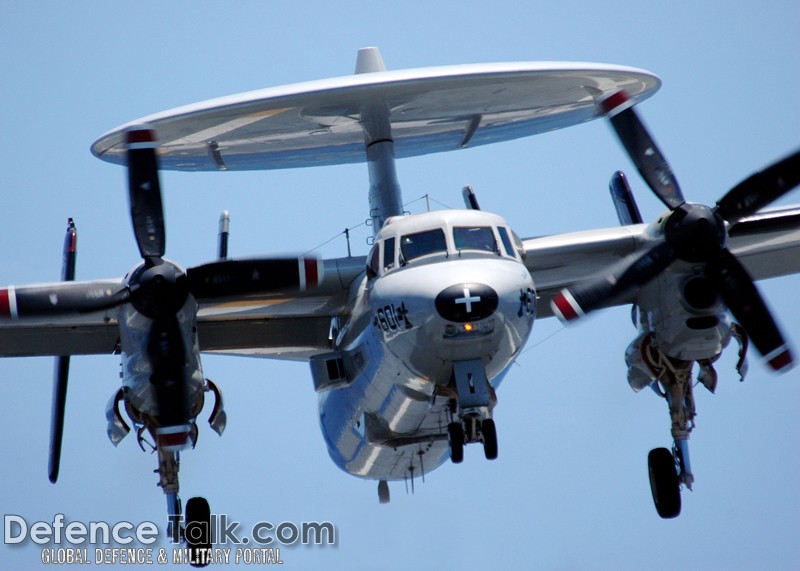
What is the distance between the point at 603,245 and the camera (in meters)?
25.3

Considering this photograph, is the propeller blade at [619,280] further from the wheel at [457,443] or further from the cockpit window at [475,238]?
the wheel at [457,443]

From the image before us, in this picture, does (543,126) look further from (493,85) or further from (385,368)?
(385,368)

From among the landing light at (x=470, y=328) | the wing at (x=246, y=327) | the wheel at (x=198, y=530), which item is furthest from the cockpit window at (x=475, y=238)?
the wheel at (x=198, y=530)

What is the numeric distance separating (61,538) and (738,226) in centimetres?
1317

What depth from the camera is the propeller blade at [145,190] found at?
2384 cm

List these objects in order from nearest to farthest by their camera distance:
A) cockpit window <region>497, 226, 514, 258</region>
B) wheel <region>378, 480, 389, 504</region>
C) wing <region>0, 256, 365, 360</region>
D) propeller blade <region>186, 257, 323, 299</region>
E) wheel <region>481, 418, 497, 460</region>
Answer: wheel <region>481, 418, 497, 460</region> < cockpit window <region>497, 226, 514, 258</region> < propeller blade <region>186, 257, 323, 299</region> < wing <region>0, 256, 365, 360</region> < wheel <region>378, 480, 389, 504</region>

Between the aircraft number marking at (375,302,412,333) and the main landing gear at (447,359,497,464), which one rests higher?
the aircraft number marking at (375,302,412,333)

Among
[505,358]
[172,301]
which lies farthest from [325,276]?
[505,358]

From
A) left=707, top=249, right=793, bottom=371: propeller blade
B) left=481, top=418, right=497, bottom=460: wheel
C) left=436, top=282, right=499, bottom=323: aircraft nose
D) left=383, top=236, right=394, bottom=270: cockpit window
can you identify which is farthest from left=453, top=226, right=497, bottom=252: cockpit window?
left=707, top=249, right=793, bottom=371: propeller blade

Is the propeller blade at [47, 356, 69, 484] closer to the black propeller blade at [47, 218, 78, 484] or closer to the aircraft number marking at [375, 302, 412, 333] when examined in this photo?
the black propeller blade at [47, 218, 78, 484]

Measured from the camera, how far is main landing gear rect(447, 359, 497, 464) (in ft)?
67.2

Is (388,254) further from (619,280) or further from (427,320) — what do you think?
(619,280)

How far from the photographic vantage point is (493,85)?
89.7ft

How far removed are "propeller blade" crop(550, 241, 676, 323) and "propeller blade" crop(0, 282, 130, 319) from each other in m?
7.19
